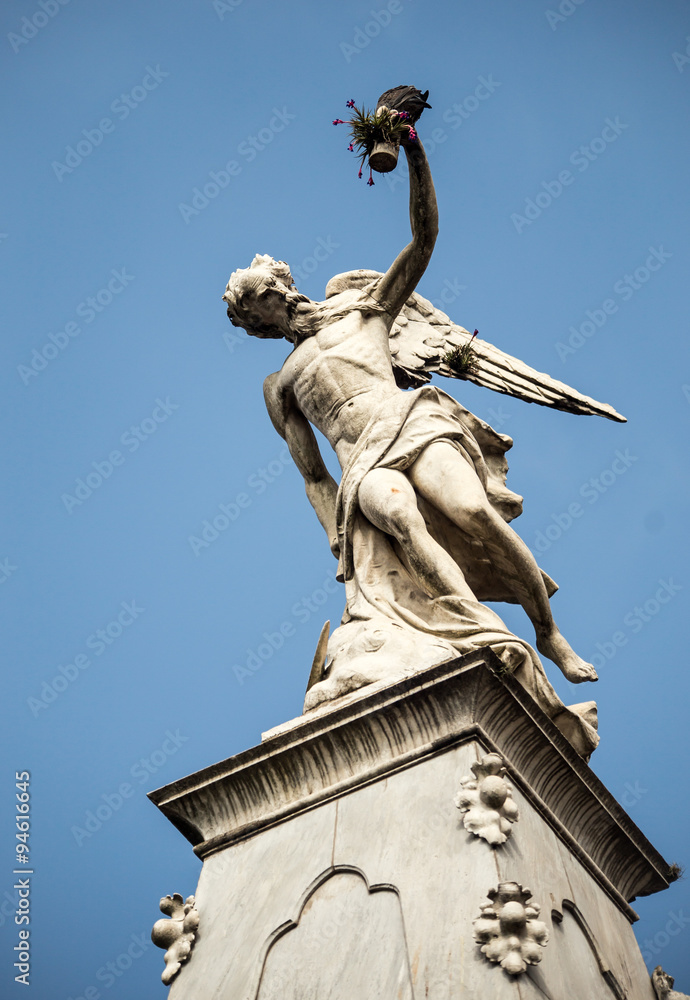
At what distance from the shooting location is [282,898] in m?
5.36

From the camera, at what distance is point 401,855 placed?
5129 millimetres

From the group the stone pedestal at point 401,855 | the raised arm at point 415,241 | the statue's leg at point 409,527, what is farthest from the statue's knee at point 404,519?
the raised arm at point 415,241

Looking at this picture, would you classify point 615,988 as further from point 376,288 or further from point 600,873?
point 376,288

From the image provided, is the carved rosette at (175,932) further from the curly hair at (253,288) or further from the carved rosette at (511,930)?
the curly hair at (253,288)

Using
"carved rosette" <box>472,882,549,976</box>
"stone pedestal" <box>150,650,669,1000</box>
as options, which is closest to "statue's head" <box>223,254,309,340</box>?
"stone pedestal" <box>150,650,669,1000</box>

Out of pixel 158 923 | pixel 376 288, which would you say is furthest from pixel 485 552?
pixel 158 923

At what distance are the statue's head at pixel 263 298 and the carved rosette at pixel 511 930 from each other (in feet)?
16.7

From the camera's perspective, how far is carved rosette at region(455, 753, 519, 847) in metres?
4.97

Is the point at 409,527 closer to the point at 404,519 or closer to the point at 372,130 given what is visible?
the point at 404,519

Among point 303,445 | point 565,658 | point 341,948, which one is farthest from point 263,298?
point 341,948

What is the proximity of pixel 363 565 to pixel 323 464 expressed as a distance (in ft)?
5.65

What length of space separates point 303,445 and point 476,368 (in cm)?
157

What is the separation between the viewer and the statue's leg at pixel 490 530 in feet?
23.1

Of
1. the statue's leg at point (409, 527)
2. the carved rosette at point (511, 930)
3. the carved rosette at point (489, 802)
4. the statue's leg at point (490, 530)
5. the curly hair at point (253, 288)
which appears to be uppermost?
the curly hair at point (253, 288)
